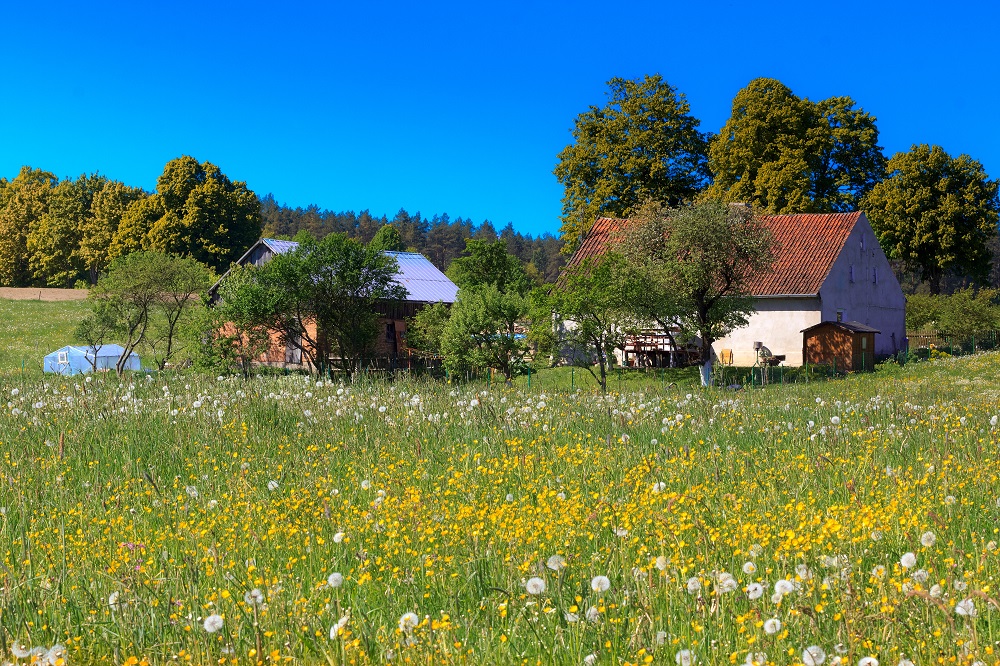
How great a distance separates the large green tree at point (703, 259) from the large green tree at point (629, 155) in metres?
17.9

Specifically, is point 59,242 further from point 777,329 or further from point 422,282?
point 777,329

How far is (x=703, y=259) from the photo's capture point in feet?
104

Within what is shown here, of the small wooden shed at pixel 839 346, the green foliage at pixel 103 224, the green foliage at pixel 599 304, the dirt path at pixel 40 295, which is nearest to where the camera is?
the green foliage at pixel 599 304

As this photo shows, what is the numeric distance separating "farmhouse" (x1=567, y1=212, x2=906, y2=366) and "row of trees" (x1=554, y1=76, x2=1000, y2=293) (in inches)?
306

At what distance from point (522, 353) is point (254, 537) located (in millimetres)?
25631

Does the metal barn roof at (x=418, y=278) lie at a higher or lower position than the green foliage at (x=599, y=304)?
higher

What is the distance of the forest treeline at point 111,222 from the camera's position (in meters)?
69.2

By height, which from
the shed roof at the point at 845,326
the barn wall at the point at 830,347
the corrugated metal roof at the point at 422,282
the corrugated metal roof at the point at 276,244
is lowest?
the barn wall at the point at 830,347

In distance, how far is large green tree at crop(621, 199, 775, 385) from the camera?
1220 inches

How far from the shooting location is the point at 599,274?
27578mm

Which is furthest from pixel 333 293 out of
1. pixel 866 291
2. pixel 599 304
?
pixel 866 291

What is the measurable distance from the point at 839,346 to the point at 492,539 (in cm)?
3500

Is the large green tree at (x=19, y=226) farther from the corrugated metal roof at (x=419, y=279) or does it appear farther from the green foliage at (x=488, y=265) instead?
the green foliage at (x=488, y=265)

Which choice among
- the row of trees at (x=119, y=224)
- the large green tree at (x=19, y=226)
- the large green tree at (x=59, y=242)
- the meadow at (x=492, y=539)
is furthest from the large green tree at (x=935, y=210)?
the large green tree at (x=19, y=226)
